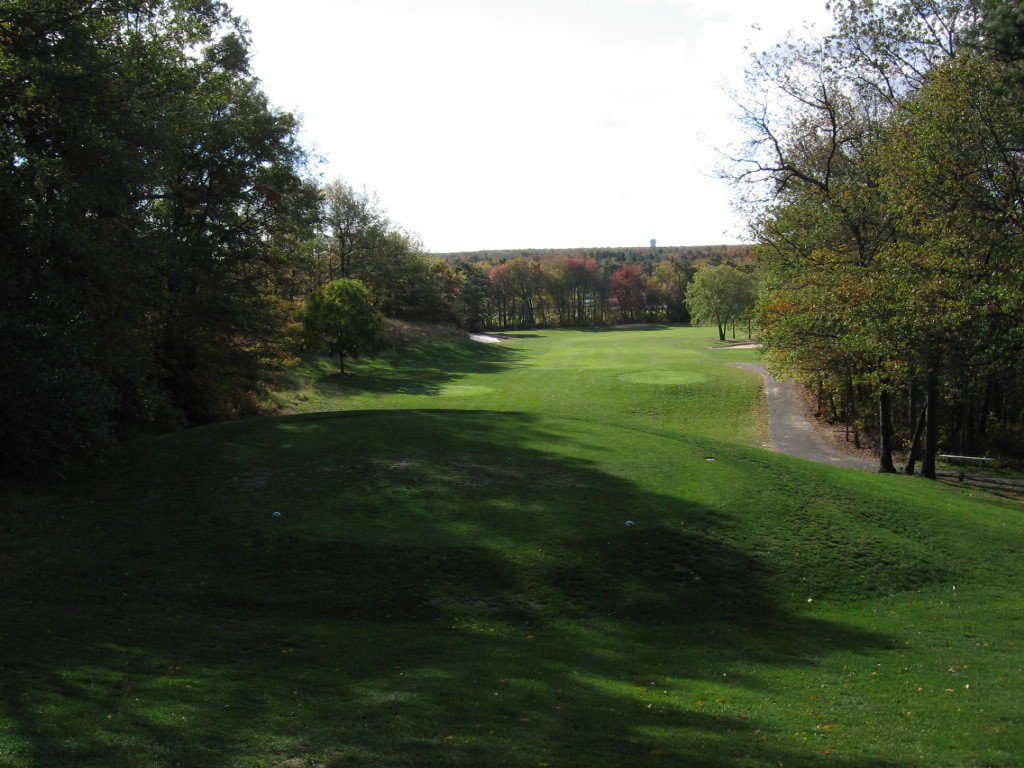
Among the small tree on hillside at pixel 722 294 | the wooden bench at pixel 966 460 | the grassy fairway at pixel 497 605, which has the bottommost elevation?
the wooden bench at pixel 966 460

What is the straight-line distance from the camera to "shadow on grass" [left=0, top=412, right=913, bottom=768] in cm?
690

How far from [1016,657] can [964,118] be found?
13550mm

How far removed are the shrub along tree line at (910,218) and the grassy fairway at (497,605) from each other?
4.76 metres

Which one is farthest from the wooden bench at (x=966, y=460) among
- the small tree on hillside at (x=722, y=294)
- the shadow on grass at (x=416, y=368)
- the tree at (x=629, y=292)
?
the tree at (x=629, y=292)

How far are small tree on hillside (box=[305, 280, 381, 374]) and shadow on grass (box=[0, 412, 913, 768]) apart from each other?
106 ft

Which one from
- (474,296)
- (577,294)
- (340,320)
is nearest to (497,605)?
(340,320)

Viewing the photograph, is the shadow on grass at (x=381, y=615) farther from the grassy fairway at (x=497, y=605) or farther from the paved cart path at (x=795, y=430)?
the paved cart path at (x=795, y=430)

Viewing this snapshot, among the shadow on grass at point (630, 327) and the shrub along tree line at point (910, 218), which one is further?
the shadow on grass at point (630, 327)

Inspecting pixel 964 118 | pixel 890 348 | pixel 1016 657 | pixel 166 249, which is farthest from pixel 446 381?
pixel 1016 657

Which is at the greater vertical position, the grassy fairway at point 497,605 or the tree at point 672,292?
the tree at point 672,292

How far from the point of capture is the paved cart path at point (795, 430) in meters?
31.1

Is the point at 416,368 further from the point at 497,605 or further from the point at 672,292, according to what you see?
the point at 672,292

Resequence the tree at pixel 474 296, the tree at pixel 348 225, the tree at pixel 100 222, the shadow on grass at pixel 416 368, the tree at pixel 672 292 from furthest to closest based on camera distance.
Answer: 1. the tree at pixel 672 292
2. the tree at pixel 474 296
3. the tree at pixel 348 225
4. the shadow on grass at pixel 416 368
5. the tree at pixel 100 222

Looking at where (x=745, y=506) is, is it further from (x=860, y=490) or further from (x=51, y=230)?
(x=51, y=230)
